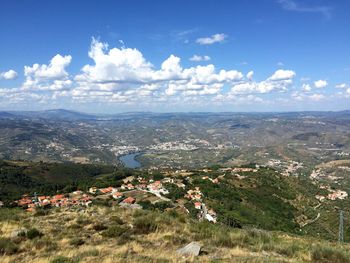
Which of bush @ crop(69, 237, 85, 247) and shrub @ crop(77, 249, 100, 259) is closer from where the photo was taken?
shrub @ crop(77, 249, 100, 259)

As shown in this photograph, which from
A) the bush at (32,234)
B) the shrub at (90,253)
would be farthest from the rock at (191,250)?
the bush at (32,234)

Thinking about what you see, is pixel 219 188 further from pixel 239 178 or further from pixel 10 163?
pixel 10 163

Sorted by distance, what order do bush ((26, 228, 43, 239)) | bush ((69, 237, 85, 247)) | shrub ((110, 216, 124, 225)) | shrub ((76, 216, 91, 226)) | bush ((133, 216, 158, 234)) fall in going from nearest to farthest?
bush ((69, 237, 85, 247)) → bush ((26, 228, 43, 239)) → bush ((133, 216, 158, 234)) → shrub ((76, 216, 91, 226)) → shrub ((110, 216, 124, 225))

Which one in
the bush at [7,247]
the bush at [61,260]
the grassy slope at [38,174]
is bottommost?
the grassy slope at [38,174]

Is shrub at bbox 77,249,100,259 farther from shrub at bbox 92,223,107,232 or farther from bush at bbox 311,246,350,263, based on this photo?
bush at bbox 311,246,350,263

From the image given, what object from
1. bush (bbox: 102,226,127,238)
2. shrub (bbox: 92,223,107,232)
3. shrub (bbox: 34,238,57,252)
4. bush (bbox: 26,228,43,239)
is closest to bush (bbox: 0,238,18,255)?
shrub (bbox: 34,238,57,252)

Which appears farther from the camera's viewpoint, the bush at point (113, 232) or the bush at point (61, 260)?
the bush at point (113, 232)

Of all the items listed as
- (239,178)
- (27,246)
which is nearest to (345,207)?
(239,178)

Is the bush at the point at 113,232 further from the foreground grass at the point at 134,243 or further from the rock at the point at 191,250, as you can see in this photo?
the rock at the point at 191,250

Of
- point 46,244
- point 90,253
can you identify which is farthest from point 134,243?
point 46,244
